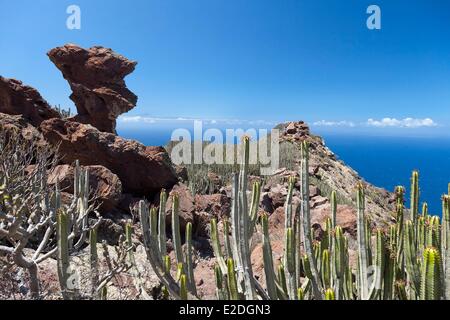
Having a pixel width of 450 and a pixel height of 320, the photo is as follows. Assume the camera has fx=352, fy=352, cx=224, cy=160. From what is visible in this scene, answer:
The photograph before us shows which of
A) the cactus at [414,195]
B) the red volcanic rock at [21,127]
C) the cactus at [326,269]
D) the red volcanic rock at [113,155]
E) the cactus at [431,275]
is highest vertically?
the red volcanic rock at [21,127]

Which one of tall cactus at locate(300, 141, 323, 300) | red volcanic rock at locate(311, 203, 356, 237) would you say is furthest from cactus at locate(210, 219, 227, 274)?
red volcanic rock at locate(311, 203, 356, 237)

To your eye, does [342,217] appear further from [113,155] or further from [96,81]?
[96,81]

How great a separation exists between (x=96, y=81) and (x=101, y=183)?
7218mm

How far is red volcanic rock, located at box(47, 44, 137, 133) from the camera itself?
555 inches

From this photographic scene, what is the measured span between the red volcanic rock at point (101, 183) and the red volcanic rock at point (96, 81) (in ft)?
19.3

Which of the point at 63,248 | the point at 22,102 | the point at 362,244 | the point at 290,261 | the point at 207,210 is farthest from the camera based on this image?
the point at 22,102

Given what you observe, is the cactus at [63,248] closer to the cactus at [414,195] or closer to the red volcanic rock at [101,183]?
the cactus at [414,195]

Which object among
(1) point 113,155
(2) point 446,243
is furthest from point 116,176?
(2) point 446,243

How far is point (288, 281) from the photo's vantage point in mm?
3430

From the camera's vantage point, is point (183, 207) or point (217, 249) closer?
point (217, 249)

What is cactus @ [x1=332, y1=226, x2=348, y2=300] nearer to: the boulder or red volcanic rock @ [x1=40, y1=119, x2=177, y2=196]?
the boulder

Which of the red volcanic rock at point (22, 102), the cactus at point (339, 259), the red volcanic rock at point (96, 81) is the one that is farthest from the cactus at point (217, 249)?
the red volcanic rock at point (96, 81)

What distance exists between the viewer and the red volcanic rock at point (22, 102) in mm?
11320

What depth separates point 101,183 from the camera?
870 cm
